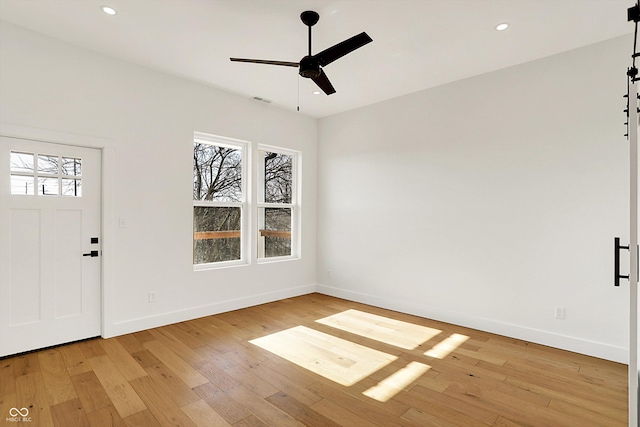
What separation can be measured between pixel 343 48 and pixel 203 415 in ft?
9.37

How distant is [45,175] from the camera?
3.28m

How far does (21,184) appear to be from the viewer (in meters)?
3.15

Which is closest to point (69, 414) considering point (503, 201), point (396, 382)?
point (396, 382)

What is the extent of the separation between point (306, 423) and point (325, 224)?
3761mm

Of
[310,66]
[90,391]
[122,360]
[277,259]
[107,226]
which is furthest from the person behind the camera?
[277,259]

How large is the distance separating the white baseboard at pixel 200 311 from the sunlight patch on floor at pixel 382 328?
1160 mm

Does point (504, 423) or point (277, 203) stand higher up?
point (277, 203)

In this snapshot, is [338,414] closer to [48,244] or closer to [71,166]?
[48,244]

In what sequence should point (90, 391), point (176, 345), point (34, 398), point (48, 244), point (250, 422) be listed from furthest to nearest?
1. point (176, 345)
2. point (48, 244)
3. point (90, 391)
4. point (34, 398)
5. point (250, 422)

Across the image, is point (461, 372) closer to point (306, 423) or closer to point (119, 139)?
point (306, 423)

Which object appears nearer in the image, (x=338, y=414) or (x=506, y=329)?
(x=338, y=414)

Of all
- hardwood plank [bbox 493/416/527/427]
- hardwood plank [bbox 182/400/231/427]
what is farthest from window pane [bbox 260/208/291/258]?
hardwood plank [bbox 493/416/527/427]

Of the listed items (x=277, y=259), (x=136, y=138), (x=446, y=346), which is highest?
(x=136, y=138)

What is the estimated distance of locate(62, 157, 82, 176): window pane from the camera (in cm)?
340
